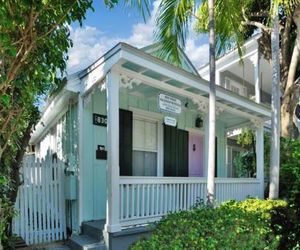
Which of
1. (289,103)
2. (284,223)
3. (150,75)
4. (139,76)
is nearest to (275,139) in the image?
(284,223)

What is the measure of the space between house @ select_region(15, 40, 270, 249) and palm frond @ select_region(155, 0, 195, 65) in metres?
0.52

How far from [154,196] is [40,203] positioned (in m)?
2.29

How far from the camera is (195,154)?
10578 mm

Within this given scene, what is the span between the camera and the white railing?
6379 mm

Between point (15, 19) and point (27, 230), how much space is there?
4.47 m

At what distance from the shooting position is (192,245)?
338 cm

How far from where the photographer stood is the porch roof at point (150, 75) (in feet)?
19.9

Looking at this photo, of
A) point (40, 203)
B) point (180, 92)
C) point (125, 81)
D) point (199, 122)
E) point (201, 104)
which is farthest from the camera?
point (199, 122)

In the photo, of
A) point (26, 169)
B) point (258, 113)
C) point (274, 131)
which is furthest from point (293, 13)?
point (26, 169)

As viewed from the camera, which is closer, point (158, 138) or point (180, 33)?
point (180, 33)

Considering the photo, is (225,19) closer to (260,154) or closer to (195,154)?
(195,154)

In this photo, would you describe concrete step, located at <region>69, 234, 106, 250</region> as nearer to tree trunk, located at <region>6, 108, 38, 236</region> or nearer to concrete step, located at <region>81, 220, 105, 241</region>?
concrete step, located at <region>81, 220, 105, 241</region>

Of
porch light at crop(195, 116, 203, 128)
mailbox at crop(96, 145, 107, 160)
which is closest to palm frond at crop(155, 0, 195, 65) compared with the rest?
mailbox at crop(96, 145, 107, 160)

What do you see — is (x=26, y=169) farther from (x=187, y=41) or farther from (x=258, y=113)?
(x=258, y=113)
